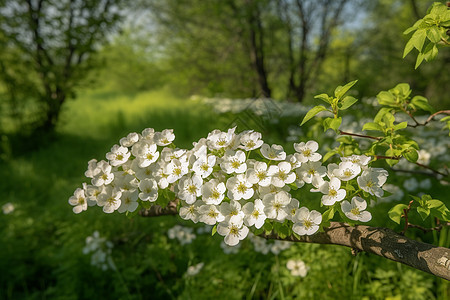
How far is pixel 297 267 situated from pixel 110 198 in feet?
4.21

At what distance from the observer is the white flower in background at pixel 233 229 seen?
2.77 ft

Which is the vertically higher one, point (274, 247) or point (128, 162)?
point (128, 162)

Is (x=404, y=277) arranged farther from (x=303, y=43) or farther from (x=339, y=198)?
(x=303, y=43)

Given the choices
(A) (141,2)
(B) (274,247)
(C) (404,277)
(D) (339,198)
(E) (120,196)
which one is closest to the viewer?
(D) (339,198)

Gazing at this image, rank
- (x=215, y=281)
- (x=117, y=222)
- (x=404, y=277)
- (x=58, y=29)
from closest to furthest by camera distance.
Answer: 1. (x=404, y=277)
2. (x=215, y=281)
3. (x=117, y=222)
4. (x=58, y=29)

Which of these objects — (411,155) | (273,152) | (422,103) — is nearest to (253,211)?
(273,152)

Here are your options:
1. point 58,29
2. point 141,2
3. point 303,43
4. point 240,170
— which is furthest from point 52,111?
point 240,170

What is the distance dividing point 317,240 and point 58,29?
17.9 feet

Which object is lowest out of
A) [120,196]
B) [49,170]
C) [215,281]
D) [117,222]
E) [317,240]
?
[49,170]

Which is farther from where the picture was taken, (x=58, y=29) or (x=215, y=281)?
(x=58, y=29)

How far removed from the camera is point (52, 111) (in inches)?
213

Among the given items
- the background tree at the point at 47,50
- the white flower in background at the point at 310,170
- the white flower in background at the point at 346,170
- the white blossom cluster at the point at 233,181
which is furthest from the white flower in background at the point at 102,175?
the background tree at the point at 47,50

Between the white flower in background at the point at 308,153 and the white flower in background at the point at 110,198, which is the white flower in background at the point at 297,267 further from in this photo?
the white flower in background at the point at 110,198

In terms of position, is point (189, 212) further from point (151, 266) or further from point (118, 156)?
point (151, 266)
